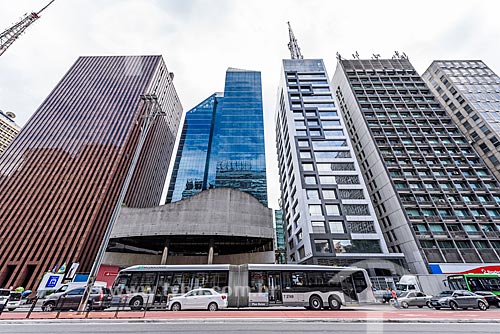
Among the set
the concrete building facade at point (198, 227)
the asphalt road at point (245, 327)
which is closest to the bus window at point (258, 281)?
the asphalt road at point (245, 327)

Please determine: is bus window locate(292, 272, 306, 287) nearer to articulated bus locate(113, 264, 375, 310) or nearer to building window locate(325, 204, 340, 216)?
articulated bus locate(113, 264, 375, 310)

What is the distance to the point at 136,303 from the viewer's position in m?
A: 16.5

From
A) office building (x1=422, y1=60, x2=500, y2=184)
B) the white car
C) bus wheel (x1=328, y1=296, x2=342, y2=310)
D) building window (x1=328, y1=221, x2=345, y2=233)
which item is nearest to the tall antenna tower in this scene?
office building (x1=422, y1=60, x2=500, y2=184)

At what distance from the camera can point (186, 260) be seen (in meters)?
46.3

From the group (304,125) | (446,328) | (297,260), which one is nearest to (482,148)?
(304,125)

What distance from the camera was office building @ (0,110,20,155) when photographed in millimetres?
100188

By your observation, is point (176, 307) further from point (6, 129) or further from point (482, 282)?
point (6, 129)

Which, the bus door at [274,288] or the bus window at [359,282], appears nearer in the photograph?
the bus door at [274,288]

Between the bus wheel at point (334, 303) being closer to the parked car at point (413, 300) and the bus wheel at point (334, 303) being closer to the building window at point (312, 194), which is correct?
the parked car at point (413, 300)

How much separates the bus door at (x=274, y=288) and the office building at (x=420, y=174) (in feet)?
99.3

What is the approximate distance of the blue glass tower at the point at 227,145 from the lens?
68.7 metres

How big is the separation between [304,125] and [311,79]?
753 inches

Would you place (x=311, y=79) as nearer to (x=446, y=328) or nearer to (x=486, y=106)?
(x=486, y=106)

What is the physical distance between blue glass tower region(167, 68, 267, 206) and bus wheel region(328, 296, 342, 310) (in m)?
47.4
